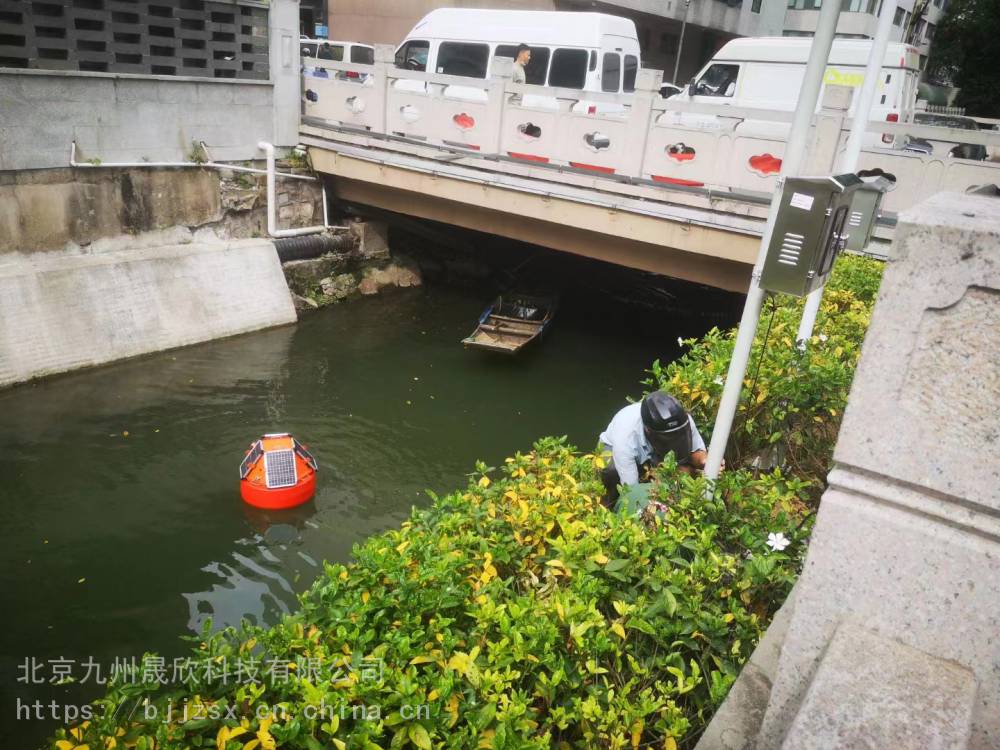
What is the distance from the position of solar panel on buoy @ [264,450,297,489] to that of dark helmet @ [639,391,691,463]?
3.99 m

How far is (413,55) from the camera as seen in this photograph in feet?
46.2

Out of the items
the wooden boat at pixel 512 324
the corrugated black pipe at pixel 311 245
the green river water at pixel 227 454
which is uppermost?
the corrugated black pipe at pixel 311 245

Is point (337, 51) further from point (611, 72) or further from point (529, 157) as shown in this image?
point (529, 157)

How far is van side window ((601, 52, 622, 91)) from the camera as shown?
12.5 m

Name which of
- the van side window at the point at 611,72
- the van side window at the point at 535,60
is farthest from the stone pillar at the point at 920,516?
the van side window at the point at 535,60

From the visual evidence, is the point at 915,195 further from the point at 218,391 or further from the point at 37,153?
the point at 37,153

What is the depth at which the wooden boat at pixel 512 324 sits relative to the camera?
1122 centimetres

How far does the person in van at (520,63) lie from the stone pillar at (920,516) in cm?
889

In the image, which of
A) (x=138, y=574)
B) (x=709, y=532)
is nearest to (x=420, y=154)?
(x=138, y=574)

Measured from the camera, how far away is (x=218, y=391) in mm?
9578

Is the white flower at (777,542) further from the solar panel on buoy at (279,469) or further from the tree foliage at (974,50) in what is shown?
the tree foliage at (974,50)

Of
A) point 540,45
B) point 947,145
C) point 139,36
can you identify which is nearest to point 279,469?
point 139,36

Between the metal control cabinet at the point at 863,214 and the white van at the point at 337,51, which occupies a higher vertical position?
the white van at the point at 337,51

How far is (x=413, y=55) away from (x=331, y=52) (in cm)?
656
